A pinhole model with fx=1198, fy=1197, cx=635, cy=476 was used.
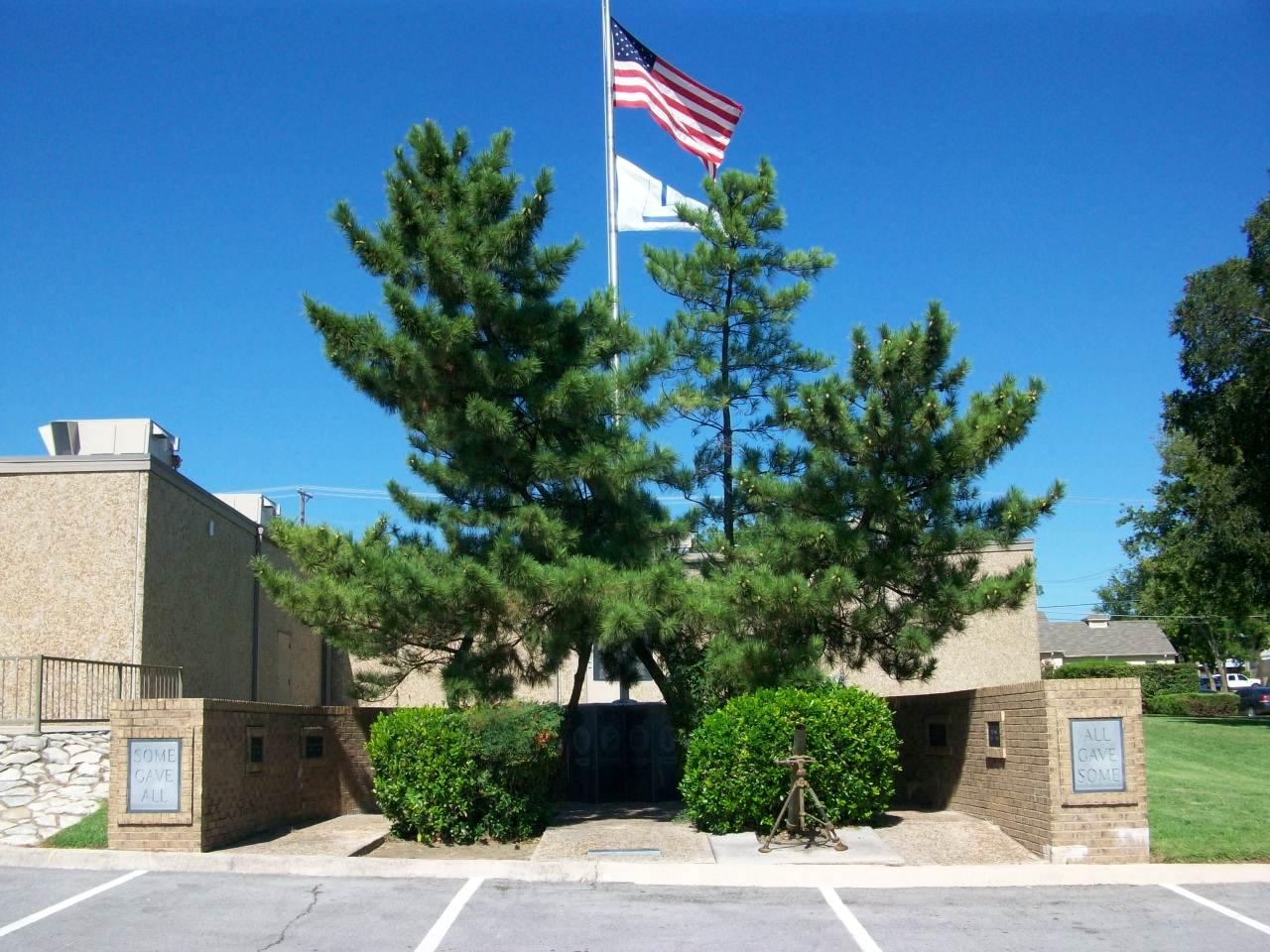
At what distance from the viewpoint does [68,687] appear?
16.5 metres

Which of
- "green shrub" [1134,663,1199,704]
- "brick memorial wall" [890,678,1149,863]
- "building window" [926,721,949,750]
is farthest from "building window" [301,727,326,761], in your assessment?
"green shrub" [1134,663,1199,704]

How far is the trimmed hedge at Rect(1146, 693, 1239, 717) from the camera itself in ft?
129

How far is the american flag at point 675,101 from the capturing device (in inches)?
739

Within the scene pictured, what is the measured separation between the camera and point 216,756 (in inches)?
500

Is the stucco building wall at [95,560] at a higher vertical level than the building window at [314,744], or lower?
higher

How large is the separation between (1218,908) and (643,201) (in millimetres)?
12705

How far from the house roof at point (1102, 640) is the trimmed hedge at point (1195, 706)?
21023 mm

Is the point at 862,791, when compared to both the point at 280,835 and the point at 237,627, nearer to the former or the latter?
the point at 280,835

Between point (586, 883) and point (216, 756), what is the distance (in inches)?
173

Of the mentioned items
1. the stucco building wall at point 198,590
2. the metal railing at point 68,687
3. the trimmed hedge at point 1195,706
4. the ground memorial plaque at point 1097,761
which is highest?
the stucco building wall at point 198,590

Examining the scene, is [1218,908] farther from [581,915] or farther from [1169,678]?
[1169,678]

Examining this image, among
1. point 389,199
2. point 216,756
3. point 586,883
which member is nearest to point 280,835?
point 216,756

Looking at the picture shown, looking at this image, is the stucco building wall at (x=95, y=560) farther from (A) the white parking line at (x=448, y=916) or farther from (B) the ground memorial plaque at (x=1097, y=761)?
(B) the ground memorial plaque at (x=1097, y=761)

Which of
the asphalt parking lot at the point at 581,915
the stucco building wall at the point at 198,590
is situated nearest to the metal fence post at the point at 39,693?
the stucco building wall at the point at 198,590
